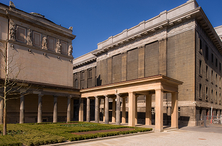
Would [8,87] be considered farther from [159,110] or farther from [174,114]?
[174,114]

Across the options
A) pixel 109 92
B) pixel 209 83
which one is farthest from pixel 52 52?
pixel 209 83

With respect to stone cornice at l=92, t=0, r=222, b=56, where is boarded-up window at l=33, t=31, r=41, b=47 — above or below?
below

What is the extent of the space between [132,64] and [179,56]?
43.7 feet

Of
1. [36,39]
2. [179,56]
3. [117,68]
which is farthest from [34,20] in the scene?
[179,56]

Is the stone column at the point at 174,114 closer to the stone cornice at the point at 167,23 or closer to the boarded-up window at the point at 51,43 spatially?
the stone cornice at the point at 167,23

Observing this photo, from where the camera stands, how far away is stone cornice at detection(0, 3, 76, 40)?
38.3m

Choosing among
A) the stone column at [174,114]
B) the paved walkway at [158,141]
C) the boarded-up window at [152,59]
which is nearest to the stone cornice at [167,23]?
the boarded-up window at [152,59]

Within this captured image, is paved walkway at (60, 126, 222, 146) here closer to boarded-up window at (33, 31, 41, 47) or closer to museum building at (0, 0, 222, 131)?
museum building at (0, 0, 222, 131)

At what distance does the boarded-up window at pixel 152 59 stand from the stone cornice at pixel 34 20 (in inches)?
783

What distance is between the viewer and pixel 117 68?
52.8 m

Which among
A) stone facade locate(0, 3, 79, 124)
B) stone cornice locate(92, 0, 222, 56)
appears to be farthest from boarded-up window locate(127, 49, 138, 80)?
stone facade locate(0, 3, 79, 124)

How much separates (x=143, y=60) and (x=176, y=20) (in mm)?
11381

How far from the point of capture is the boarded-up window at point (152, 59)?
4203 centimetres

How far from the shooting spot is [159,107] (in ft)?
84.7
